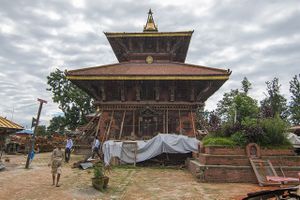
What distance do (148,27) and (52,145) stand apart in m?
18.1

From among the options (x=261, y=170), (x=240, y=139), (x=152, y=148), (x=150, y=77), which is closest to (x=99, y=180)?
(x=240, y=139)

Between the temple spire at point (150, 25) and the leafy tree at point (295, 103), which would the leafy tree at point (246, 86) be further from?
the temple spire at point (150, 25)

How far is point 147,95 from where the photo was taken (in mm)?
20672

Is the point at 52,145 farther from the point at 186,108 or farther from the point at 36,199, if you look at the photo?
the point at 36,199

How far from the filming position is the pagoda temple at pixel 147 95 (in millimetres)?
19188

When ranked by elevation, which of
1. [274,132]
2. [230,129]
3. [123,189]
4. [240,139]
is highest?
[230,129]

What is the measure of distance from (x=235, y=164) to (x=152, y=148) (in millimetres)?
6104

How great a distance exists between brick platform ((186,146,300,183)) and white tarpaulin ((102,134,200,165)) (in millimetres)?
4618

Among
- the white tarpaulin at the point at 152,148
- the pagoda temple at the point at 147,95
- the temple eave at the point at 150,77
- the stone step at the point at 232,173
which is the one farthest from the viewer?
the pagoda temple at the point at 147,95

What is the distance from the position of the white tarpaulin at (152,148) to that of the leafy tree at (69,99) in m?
27.9

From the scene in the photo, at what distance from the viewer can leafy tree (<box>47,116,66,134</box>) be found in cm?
4697

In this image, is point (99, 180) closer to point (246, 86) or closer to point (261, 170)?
point (261, 170)

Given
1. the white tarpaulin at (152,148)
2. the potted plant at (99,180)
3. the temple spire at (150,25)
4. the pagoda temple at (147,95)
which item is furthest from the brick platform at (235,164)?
the temple spire at (150,25)

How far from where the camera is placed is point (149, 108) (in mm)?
19859
